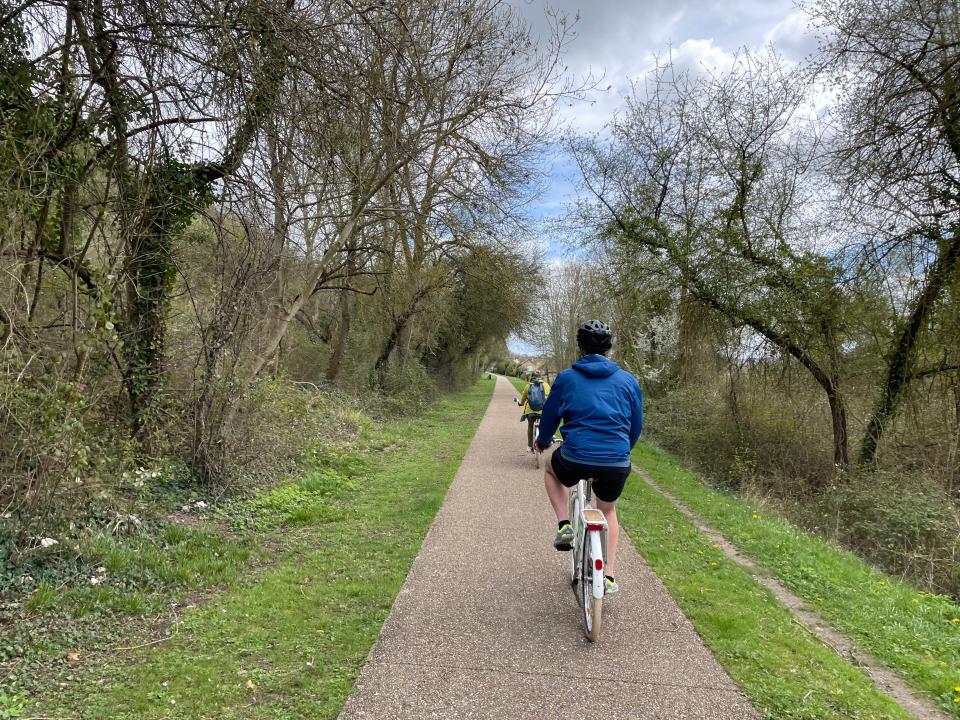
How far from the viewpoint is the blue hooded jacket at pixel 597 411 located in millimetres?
3918

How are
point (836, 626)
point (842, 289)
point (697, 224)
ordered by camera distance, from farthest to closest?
1. point (697, 224)
2. point (842, 289)
3. point (836, 626)

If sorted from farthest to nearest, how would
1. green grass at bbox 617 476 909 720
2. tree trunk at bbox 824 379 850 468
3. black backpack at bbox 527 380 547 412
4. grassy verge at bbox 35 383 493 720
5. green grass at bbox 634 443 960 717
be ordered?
1. tree trunk at bbox 824 379 850 468
2. black backpack at bbox 527 380 547 412
3. green grass at bbox 634 443 960 717
4. green grass at bbox 617 476 909 720
5. grassy verge at bbox 35 383 493 720

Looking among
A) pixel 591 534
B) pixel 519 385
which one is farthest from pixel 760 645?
pixel 519 385

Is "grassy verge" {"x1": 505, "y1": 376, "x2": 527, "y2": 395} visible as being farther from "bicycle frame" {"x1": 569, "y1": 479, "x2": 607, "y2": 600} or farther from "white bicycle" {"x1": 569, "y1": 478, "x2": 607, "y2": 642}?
"white bicycle" {"x1": 569, "y1": 478, "x2": 607, "y2": 642}

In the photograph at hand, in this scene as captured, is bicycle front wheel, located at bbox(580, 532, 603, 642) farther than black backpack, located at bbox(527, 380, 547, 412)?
No

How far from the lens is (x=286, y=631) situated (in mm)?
3863

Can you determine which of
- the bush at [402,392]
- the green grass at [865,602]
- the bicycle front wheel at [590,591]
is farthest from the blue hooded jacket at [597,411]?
the bush at [402,392]

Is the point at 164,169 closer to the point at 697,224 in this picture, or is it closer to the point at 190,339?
the point at 190,339

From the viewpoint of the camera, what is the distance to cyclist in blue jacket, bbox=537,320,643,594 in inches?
154

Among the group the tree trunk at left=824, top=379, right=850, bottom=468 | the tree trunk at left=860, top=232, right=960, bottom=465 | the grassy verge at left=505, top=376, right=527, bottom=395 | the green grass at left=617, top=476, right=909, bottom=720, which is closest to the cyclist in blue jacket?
the green grass at left=617, top=476, right=909, bottom=720

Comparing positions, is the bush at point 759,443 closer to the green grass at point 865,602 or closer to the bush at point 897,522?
the bush at point 897,522

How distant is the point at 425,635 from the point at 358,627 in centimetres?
47

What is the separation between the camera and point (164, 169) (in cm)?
638

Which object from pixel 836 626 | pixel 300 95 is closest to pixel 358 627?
pixel 836 626
